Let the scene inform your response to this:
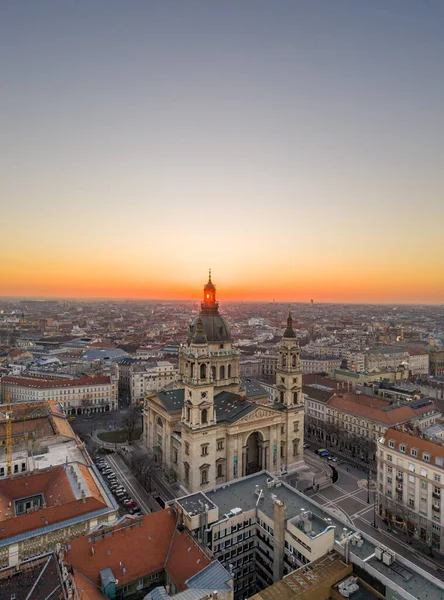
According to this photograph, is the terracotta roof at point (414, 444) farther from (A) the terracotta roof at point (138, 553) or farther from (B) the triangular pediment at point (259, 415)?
(A) the terracotta roof at point (138, 553)

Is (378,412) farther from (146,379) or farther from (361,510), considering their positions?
(146,379)

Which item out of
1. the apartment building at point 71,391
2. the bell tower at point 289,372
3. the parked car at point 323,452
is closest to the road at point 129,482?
the bell tower at point 289,372

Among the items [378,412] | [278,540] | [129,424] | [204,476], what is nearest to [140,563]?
[278,540]

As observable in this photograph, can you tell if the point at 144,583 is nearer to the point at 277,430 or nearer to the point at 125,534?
the point at 125,534

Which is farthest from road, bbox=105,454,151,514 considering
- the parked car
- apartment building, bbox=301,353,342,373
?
apartment building, bbox=301,353,342,373

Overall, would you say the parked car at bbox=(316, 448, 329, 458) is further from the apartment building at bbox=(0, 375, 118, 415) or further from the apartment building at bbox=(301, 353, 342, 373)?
the apartment building at bbox=(301, 353, 342, 373)

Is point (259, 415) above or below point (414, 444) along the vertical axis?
below
